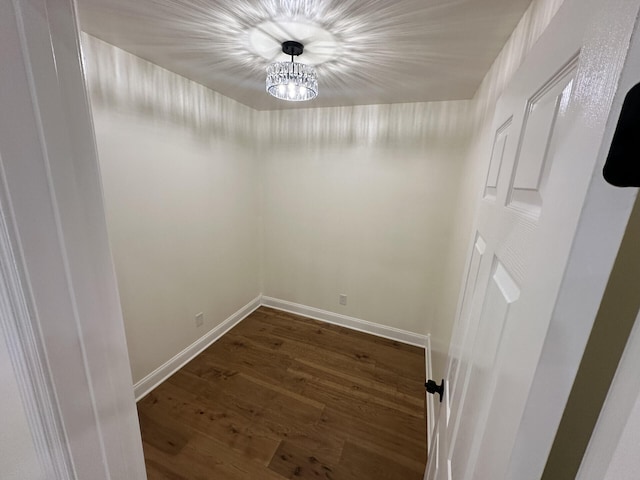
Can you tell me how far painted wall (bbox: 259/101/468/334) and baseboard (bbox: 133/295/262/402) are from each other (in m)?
0.65

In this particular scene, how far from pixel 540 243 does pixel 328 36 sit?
1.29 meters

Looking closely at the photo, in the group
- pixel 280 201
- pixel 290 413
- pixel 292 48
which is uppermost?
pixel 292 48

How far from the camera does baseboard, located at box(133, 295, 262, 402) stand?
183cm

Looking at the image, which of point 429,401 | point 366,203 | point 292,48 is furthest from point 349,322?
point 292,48

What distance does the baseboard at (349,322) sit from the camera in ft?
8.18

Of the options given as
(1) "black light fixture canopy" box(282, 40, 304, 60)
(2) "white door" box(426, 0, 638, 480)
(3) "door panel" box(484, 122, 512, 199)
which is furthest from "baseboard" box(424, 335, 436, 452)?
(1) "black light fixture canopy" box(282, 40, 304, 60)

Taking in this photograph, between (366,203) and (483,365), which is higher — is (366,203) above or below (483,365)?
above

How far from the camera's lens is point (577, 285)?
0.30m

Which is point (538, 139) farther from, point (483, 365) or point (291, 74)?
point (291, 74)

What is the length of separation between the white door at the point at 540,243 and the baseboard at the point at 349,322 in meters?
1.89

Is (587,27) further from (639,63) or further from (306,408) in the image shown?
(306,408)

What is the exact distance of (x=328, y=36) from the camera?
46.8 inches

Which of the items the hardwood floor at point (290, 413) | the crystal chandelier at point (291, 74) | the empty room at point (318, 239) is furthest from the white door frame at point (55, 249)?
the hardwood floor at point (290, 413)

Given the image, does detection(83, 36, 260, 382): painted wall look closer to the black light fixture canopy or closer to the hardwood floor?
the hardwood floor
